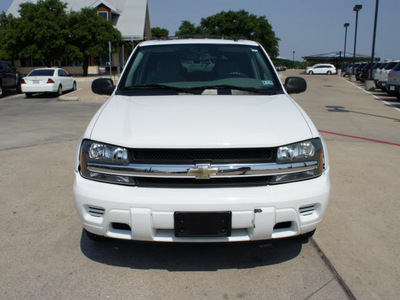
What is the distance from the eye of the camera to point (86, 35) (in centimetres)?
3102

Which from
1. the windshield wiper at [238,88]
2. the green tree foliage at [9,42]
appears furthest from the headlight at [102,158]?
the green tree foliage at [9,42]

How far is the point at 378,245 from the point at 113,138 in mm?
2400

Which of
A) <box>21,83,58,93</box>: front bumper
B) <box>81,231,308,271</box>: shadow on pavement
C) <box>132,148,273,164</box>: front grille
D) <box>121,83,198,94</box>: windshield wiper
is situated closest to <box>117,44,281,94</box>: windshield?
<box>121,83,198,94</box>: windshield wiper

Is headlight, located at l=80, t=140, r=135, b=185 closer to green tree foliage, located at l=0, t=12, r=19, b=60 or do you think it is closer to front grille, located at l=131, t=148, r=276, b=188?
front grille, located at l=131, t=148, r=276, b=188

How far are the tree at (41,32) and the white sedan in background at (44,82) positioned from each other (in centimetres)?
1396

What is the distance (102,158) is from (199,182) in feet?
2.27

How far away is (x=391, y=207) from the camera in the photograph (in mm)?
4094

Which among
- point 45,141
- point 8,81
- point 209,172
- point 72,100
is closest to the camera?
point 209,172

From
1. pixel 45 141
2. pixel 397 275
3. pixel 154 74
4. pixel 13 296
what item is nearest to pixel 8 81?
pixel 45 141

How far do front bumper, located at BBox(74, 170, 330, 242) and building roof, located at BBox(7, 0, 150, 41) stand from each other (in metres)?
38.8

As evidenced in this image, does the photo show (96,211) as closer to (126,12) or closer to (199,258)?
(199,258)

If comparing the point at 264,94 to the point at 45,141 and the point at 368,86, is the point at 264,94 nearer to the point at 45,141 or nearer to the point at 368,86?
the point at 45,141

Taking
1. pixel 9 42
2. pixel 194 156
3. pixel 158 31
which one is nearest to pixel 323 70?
pixel 9 42

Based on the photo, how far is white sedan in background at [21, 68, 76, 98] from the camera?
16.8 m
